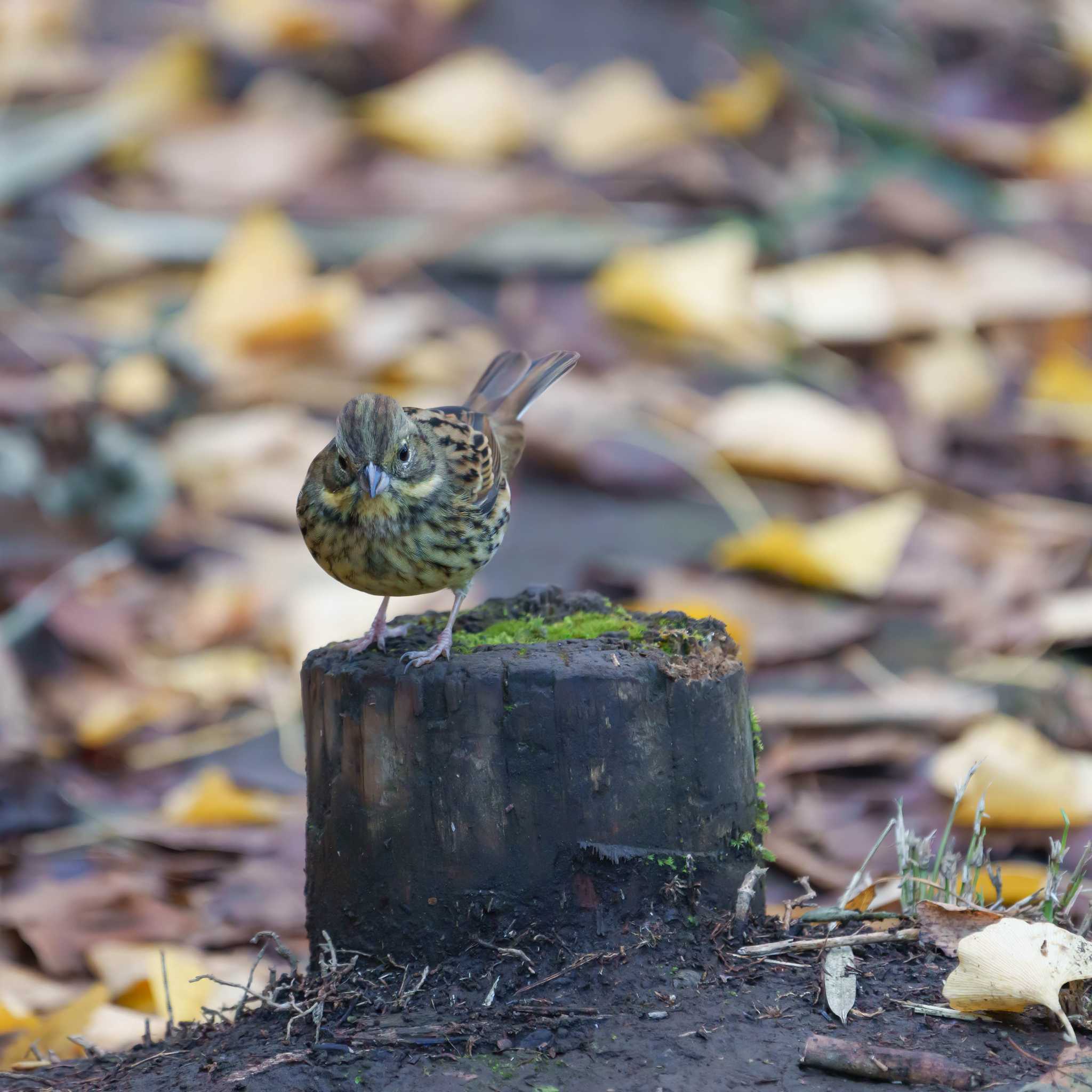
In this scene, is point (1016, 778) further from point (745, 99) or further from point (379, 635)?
point (745, 99)

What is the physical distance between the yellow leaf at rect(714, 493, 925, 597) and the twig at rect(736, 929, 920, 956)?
2.95 metres

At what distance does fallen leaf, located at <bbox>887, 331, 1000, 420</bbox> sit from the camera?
25.0 feet

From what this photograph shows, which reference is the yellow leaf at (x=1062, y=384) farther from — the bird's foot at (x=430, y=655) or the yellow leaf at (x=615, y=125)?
the bird's foot at (x=430, y=655)

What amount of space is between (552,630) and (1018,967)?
1.16 meters

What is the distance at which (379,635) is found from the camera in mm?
3367

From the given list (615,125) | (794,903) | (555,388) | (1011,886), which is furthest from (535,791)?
(615,125)

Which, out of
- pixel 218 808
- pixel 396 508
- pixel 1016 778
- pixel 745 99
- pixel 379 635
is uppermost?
pixel 745 99

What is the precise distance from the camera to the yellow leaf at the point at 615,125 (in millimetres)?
9523

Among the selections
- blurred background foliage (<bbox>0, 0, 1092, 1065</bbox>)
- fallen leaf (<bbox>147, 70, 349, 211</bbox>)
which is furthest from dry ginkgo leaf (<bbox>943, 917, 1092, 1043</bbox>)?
fallen leaf (<bbox>147, 70, 349, 211</bbox>)

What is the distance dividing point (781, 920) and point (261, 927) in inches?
67.2

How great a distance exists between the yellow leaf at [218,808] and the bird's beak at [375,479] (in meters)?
1.60

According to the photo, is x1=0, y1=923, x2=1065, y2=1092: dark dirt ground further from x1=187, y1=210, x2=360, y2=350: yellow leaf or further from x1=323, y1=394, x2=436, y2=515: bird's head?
x1=187, y1=210, x2=360, y2=350: yellow leaf

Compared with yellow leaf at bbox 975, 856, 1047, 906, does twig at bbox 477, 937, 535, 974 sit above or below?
above

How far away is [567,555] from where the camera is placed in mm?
6395
